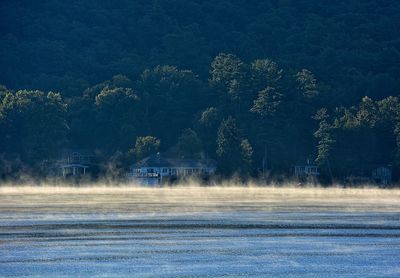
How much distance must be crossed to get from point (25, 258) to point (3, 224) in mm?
→ 15239

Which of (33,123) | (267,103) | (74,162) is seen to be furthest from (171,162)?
(267,103)

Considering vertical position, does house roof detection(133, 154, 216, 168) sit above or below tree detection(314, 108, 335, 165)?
below

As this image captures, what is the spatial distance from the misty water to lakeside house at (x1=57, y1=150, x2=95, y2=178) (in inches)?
2623

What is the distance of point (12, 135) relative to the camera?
161 metres

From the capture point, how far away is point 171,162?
160 metres

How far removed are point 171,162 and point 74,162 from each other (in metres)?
13.5

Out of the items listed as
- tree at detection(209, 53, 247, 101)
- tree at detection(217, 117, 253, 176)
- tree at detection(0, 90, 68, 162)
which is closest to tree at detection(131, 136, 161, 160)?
tree at detection(217, 117, 253, 176)

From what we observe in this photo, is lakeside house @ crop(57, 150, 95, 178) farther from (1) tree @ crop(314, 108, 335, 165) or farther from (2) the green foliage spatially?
(1) tree @ crop(314, 108, 335, 165)

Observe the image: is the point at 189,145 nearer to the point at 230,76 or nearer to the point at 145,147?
the point at 145,147

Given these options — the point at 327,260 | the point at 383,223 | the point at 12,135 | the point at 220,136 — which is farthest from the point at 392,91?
the point at 327,260

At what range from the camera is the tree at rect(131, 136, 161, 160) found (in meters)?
160

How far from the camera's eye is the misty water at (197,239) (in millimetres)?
44500

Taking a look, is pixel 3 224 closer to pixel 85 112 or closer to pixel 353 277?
pixel 353 277

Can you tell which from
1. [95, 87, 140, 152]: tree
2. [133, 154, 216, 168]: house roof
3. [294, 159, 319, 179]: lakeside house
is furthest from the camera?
[95, 87, 140, 152]: tree
